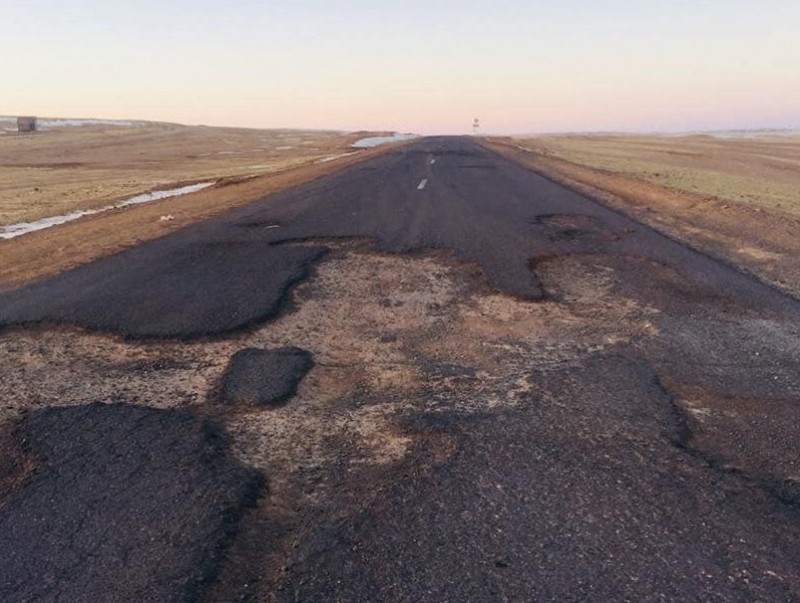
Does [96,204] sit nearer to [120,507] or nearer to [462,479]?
[120,507]

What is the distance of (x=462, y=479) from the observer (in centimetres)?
379

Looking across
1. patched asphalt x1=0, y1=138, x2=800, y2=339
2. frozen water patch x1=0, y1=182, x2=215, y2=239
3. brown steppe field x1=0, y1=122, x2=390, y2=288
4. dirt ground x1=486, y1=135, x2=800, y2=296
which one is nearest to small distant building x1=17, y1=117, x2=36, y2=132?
brown steppe field x1=0, y1=122, x2=390, y2=288

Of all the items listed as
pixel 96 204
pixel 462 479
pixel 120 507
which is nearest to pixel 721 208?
pixel 462 479

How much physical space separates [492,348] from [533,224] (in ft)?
23.0

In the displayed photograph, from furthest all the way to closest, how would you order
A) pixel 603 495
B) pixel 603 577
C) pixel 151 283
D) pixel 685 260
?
pixel 685 260, pixel 151 283, pixel 603 495, pixel 603 577

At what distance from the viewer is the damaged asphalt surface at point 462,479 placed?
2992 millimetres

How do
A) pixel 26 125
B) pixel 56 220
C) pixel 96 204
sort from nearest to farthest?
pixel 56 220 < pixel 96 204 < pixel 26 125

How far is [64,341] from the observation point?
20.3 feet

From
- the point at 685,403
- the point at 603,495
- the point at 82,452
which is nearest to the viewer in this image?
the point at 603,495

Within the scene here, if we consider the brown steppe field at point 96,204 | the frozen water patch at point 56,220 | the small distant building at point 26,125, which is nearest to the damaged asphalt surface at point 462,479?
the brown steppe field at point 96,204

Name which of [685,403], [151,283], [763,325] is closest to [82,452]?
[685,403]

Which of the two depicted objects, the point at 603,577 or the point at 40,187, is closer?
the point at 603,577

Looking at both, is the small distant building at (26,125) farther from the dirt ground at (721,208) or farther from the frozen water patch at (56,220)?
the dirt ground at (721,208)

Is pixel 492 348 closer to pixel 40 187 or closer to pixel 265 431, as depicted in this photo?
pixel 265 431
